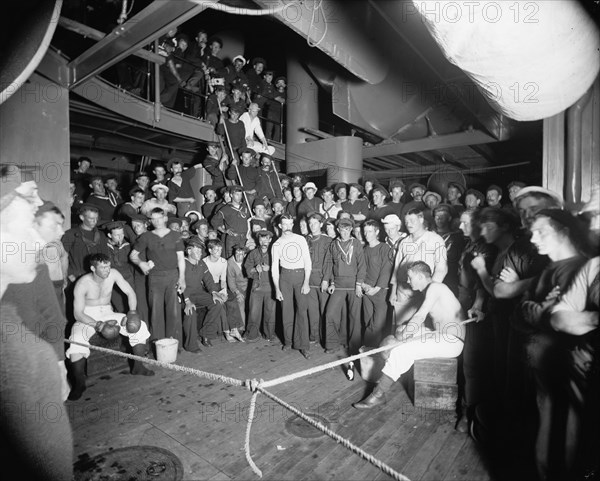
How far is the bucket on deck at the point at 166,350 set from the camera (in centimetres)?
567

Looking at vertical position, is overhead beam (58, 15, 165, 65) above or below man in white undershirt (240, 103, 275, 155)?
above

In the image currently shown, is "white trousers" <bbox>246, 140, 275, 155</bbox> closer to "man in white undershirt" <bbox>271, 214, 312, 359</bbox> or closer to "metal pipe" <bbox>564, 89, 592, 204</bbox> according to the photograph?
"man in white undershirt" <bbox>271, 214, 312, 359</bbox>

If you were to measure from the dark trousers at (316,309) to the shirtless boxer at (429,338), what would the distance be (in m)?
2.26

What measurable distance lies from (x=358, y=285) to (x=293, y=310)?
1.30 meters

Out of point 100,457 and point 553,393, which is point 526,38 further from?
point 100,457

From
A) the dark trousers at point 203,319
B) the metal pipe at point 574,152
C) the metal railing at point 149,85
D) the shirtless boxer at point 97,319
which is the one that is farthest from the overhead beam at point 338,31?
the metal railing at point 149,85

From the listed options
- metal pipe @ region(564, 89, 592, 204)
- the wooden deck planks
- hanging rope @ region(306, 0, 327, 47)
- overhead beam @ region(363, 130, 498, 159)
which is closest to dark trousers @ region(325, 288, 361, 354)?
the wooden deck planks

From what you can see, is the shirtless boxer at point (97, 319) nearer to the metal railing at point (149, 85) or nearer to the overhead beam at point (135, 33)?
the overhead beam at point (135, 33)

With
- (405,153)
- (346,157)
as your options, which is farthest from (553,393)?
(405,153)

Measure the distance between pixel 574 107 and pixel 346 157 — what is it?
19.3 ft

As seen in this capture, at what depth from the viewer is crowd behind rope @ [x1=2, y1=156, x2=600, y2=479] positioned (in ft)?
9.00

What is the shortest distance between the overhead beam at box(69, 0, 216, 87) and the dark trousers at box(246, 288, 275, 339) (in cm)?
443

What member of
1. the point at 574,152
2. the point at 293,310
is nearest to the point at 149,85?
the point at 293,310

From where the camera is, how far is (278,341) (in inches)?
278
